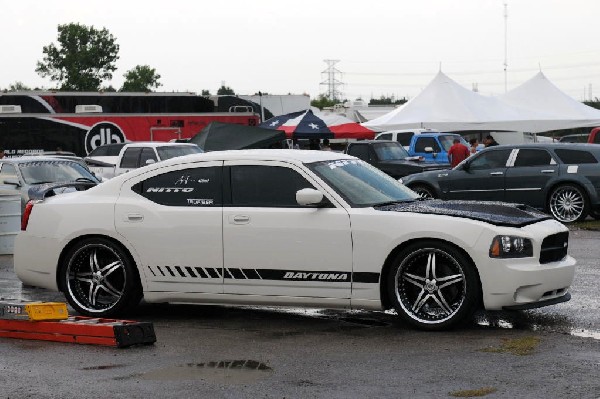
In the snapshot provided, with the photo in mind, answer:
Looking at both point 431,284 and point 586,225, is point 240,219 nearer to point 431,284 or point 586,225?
point 431,284

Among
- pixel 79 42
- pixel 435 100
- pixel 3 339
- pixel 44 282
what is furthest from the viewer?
pixel 79 42

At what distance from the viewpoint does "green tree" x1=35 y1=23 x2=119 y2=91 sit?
99.6 m

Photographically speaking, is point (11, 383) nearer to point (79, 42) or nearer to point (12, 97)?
point (12, 97)

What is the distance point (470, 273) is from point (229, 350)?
1.92m

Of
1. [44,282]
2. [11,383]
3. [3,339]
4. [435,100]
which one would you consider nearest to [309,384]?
[11,383]

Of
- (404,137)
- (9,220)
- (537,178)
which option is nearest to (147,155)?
(9,220)

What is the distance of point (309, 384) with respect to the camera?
7070mm

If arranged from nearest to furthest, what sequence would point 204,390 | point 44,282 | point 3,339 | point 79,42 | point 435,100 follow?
point 204,390 < point 3,339 < point 44,282 < point 435,100 < point 79,42

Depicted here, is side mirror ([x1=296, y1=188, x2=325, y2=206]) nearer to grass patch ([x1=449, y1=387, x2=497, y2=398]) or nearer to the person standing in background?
grass patch ([x1=449, y1=387, x2=497, y2=398])

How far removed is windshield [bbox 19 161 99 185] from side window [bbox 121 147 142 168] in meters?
5.34

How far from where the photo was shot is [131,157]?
Answer: 87.7 ft

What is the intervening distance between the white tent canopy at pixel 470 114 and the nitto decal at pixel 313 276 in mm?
26504

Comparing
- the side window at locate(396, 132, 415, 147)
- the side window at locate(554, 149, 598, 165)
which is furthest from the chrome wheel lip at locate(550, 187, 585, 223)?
the side window at locate(396, 132, 415, 147)

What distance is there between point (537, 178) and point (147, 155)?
31.8ft
